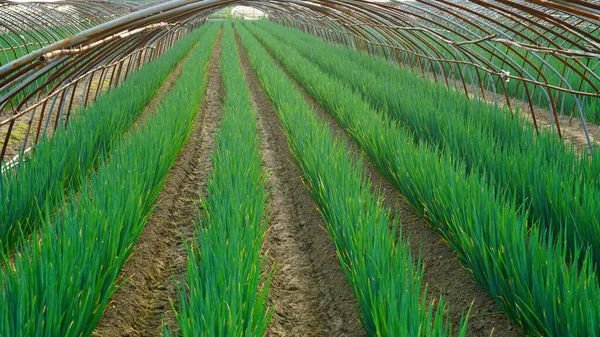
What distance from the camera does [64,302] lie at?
164 cm

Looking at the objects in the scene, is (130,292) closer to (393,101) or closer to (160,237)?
(160,237)

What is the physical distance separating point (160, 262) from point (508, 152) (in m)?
2.18

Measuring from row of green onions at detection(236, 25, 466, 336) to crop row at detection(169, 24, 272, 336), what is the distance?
13.8 inches

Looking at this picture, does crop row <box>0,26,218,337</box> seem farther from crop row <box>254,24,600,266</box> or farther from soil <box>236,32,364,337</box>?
crop row <box>254,24,600,266</box>

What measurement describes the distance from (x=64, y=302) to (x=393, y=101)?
151 inches

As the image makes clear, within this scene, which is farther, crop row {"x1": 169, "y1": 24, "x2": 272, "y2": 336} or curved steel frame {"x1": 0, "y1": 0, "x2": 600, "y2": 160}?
curved steel frame {"x1": 0, "y1": 0, "x2": 600, "y2": 160}

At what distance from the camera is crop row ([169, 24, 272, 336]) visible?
1.53 meters

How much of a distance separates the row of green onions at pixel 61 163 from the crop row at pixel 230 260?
64 cm

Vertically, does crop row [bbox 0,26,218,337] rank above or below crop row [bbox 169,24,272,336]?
above

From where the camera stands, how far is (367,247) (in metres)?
2.11

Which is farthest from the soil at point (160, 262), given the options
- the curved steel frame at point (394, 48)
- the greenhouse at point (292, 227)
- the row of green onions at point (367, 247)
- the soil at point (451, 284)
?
the soil at point (451, 284)

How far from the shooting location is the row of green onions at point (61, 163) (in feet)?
7.75

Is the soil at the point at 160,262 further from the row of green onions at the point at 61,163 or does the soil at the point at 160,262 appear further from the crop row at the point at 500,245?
the crop row at the point at 500,245

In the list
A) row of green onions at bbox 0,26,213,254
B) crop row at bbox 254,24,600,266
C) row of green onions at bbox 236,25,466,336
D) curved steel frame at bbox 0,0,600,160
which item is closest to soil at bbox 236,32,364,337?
row of green onions at bbox 236,25,466,336
